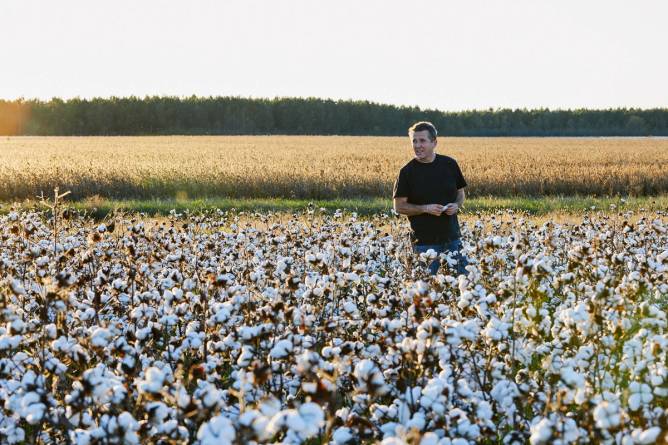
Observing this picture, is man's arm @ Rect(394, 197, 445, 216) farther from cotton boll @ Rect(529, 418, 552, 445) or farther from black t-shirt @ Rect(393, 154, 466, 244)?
cotton boll @ Rect(529, 418, 552, 445)

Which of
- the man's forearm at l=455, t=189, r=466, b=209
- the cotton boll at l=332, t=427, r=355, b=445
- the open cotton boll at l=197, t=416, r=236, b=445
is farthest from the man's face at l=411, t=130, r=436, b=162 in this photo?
the open cotton boll at l=197, t=416, r=236, b=445

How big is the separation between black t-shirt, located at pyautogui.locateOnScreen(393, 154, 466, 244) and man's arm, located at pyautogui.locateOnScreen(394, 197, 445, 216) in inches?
3.6

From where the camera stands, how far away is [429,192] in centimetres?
818

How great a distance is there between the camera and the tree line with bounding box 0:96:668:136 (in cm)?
8462

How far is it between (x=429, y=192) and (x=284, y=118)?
281ft

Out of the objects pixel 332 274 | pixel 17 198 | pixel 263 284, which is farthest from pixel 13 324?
pixel 17 198

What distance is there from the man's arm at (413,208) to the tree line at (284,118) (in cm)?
7666

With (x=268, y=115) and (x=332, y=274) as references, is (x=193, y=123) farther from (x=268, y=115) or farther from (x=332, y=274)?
(x=332, y=274)

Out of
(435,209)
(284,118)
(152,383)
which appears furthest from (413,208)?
(284,118)

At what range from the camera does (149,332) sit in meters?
3.87

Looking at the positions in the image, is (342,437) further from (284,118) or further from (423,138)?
(284,118)

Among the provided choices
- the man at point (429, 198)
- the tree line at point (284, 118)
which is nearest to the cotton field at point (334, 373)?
the man at point (429, 198)

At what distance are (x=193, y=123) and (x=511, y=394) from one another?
290ft

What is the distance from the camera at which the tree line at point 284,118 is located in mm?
84625
